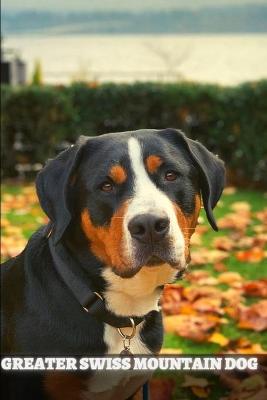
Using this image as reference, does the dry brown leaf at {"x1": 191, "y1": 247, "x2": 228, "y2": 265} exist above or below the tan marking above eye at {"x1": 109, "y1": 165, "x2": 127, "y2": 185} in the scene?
below

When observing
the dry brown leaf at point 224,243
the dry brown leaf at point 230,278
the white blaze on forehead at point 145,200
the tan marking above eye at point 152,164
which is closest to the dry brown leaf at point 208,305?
the dry brown leaf at point 230,278

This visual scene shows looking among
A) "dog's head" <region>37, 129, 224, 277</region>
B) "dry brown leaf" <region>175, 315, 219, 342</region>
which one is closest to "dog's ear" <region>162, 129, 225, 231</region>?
"dog's head" <region>37, 129, 224, 277</region>

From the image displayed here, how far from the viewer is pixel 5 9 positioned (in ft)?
9.49

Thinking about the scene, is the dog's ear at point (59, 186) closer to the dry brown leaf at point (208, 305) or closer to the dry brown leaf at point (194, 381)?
the dry brown leaf at point (194, 381)

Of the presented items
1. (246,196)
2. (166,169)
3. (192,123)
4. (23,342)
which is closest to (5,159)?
(192,123)

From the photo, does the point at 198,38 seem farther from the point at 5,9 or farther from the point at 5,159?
the point at 5,159

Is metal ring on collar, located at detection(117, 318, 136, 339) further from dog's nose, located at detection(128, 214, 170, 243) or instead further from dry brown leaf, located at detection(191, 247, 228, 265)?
dry brown leaf, located at detection(191, 247, 228, 265)

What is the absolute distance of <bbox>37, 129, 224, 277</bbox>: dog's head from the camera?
7.54 feet

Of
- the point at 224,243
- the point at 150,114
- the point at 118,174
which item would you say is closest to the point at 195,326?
the point at 224,243

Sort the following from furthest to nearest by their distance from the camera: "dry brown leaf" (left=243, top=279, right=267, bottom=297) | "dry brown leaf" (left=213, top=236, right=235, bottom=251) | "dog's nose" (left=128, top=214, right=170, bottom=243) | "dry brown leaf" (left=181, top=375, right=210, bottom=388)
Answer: "dry brown leaf" (left=213, top=236, right=235, bottom=251)
"dry brown leaf" (left=243, top=279, right=267, bottom=297)
"dry brown leaf" (left=181, top=375, right=210, bottom=388)
"dog's nose" (left=128, top=214, right=170, bottom=243)

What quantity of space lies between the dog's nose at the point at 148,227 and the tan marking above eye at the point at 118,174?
153mm

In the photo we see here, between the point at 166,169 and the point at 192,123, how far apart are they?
5.86ft

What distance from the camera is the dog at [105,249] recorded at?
2.33 metres

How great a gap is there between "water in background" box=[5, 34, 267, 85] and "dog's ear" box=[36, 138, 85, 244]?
2.56ft
